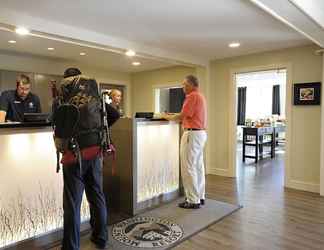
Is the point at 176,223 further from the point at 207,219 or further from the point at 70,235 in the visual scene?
the point at 70,235

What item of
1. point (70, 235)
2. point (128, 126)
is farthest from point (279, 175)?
point (70, 235)

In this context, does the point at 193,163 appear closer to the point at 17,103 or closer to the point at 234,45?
the point at 234,45

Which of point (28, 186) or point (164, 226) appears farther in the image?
point (164, 226)

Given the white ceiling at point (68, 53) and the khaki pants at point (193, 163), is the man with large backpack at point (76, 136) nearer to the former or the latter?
the khaki pants at point (193, 163)

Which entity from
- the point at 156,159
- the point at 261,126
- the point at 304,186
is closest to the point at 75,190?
the point at 156,159

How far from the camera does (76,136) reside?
1.94 meters

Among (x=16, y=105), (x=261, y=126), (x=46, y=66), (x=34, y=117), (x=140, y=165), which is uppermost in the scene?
(x=46, y=66)

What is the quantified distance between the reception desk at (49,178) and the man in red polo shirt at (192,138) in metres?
0.33

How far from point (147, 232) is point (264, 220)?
1.25 m

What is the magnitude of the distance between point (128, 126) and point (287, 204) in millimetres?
2202

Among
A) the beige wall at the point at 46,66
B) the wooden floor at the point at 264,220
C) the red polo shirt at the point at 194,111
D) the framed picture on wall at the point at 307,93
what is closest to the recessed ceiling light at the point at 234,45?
the framed picture on wall at the point at 307,93

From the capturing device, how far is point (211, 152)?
17.3 feet

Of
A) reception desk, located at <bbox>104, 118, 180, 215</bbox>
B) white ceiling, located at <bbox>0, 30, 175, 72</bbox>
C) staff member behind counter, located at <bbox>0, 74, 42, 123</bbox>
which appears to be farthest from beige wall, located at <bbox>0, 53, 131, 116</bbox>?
reception desk, located at <bbox>104, 118, 180, 215</bbox>

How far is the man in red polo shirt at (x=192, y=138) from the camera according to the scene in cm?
312
